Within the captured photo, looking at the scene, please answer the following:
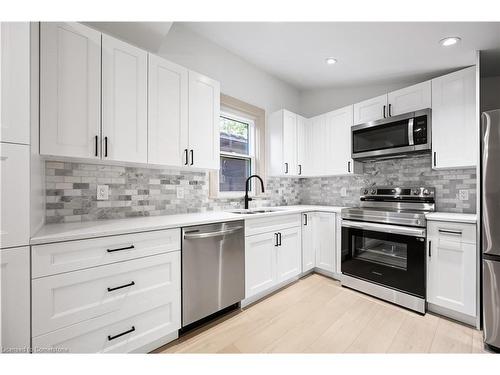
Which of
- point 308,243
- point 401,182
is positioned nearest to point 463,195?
point 401,182

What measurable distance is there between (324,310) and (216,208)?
155 centimetres

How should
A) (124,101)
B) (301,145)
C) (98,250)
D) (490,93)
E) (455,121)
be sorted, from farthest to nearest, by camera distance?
(301,145) → (490,93) → (455,121) → (124,101) → (98,250)

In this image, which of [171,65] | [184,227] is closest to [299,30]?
[171,65]

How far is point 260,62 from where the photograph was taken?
287cm

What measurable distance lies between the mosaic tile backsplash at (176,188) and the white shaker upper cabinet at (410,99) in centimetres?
60

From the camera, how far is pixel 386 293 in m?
2.21

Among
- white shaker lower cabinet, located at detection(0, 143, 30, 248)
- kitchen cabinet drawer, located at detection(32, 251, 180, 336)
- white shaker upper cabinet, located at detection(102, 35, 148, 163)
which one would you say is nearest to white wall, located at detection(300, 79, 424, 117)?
white shaker upper cabinet, located at detection(102, 35, 148, 163)

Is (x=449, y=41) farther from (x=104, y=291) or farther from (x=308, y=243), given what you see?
(x=104, y=291)

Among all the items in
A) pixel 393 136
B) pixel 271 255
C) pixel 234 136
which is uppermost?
pixel 234 136

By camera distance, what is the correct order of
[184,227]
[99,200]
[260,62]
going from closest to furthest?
[184,227] < [99,200] < [260,62]

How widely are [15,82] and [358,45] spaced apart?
9.11 feet
